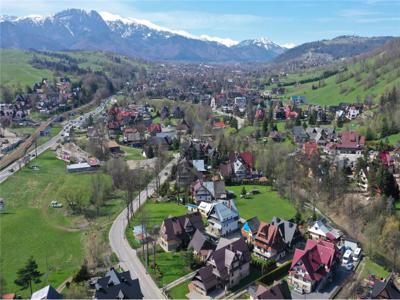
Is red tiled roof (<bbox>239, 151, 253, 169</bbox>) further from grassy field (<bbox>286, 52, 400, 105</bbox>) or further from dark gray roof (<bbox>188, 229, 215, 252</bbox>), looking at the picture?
grassy field (<bbox>286, 52, 400, 105</bbox>)

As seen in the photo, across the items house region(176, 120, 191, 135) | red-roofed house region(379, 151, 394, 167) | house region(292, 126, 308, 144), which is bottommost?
house region(176, 120, 191, 135)

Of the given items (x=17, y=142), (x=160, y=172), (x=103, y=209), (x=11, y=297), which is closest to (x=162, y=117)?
(x=17, y=142)

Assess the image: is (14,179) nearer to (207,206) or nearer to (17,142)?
(17,142)

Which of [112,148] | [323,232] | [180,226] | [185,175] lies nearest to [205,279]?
[180,226]

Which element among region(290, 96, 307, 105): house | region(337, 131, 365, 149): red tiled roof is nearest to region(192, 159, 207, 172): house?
region(337, 131, 365, 149): red tiled roof

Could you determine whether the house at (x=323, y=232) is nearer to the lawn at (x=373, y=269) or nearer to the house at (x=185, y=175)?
the lawn at (x=373, y=269)

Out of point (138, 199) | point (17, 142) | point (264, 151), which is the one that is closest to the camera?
point (138, 199)

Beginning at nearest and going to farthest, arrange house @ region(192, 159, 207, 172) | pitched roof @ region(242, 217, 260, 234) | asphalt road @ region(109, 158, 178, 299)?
asphalt road @ region(109, 158, 178, 299) → pitched roof @ region(242, 217, 260, 234) → house @ region(192, 159, 207, 172)
